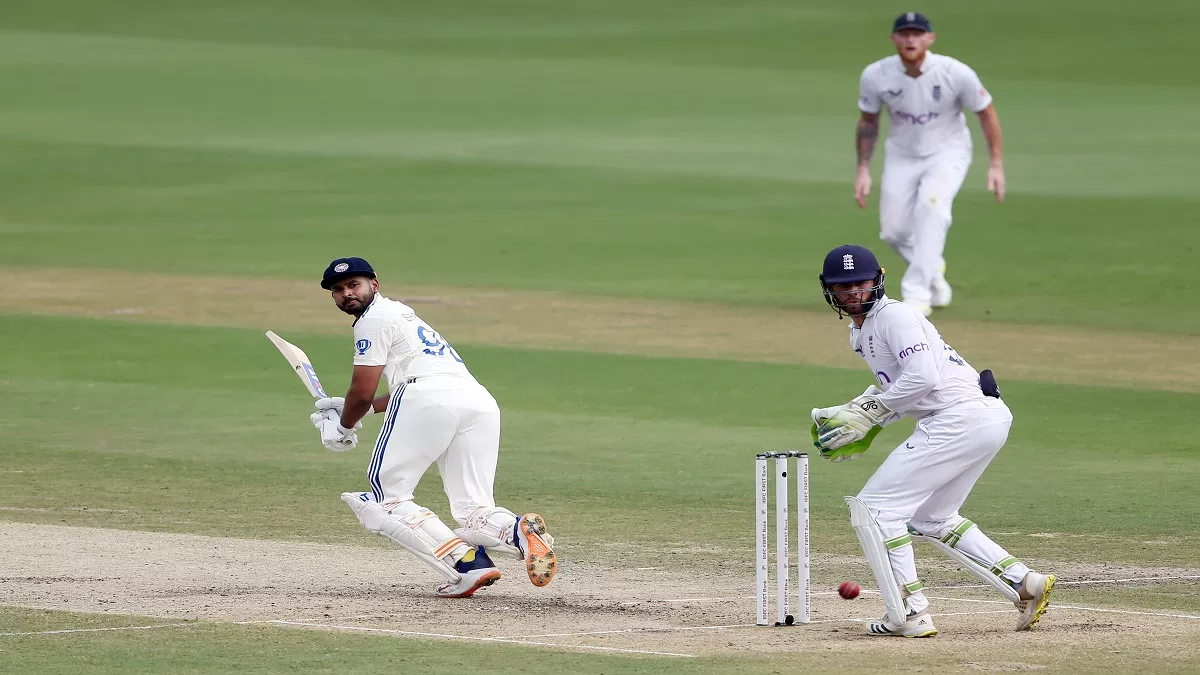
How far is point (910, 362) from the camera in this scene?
26.6 feet

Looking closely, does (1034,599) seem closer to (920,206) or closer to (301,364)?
(301,364)

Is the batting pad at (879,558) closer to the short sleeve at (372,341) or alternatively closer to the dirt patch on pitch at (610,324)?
the short sleeve at (372,341)

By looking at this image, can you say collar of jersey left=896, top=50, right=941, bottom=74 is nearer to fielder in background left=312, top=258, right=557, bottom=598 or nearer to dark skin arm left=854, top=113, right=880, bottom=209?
dark skin arm left=854, top=113, right=880, bottom=209

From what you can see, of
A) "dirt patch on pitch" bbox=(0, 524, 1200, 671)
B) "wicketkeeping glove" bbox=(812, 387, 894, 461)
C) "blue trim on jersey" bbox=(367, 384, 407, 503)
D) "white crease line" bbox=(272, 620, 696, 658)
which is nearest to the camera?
"white crease line" bbox=(272, 620, 696, 658)

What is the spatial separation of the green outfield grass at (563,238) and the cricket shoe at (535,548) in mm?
827

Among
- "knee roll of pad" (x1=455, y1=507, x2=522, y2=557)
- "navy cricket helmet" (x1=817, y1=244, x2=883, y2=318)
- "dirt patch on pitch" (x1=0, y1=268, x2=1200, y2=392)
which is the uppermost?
"navy cricket helmet" (x1=817, y1=244, x2=883, y2=318)

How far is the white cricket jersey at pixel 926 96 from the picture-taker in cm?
1653

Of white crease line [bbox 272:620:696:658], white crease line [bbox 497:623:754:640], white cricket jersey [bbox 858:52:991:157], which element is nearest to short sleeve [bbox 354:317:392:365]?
white crease line [bbox 272:620:696:658]

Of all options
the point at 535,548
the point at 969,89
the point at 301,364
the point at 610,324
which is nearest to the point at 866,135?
the point at 969,89

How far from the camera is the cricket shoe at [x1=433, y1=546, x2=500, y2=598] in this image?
8984mm

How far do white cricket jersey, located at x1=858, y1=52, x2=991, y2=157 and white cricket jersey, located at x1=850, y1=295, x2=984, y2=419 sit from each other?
8446 millimetres

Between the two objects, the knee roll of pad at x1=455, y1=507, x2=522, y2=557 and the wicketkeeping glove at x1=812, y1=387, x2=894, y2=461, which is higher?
the wicketkeeping glove at x1=812, y1=387, x2=894, y2=461

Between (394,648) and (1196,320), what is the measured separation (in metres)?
11.8

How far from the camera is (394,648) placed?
7.82m
